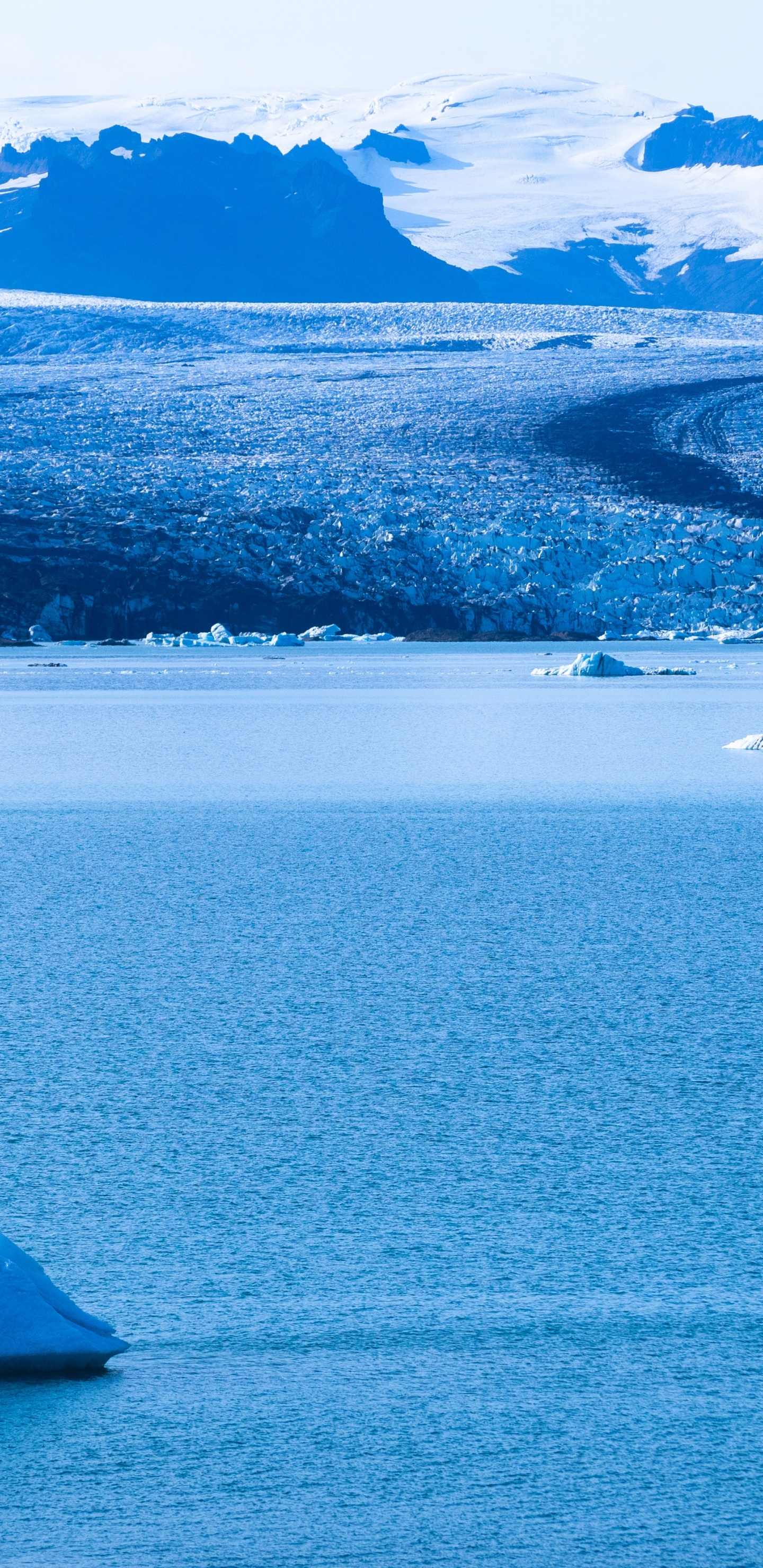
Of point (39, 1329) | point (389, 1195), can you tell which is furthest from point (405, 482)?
point (39, 1329)

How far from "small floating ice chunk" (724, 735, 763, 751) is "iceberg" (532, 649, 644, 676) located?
23.4 ft

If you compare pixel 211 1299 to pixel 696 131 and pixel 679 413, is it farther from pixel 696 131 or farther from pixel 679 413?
pixel 696 131

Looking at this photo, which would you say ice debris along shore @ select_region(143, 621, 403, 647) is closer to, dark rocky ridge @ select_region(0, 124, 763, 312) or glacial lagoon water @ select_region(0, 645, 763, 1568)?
glacial lagoon water @ select_region(0, 645, 763, 1568)

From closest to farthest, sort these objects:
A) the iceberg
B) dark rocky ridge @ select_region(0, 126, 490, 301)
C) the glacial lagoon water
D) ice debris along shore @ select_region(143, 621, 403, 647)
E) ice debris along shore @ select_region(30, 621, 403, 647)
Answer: the glacial lagoon water → the iceberg → ice debris along shore @ select_region(143, 621, 403, 647) → ice debris along shore @ select_region(30, 621, 403, 647) → dark rocky ridge @ select_region(0, 126, 490, 301)

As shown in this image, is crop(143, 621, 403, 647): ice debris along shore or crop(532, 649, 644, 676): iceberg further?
crop(143, 621, 403, 647): ice debris along shore

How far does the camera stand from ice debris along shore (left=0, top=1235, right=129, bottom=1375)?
206cm

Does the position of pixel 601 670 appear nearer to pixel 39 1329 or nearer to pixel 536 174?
pixel 39 1329

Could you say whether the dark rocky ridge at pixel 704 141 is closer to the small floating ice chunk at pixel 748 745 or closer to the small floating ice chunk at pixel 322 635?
the small floating ice chunk at pixel 322 635

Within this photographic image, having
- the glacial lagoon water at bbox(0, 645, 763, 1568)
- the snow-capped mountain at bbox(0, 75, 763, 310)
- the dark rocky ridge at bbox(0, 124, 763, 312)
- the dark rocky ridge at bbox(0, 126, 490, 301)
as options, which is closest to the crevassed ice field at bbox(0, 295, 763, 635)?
the glacial lagoon water at bbox(0, 645, 763, 1568)

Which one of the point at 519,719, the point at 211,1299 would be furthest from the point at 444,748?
the point at 211,1299

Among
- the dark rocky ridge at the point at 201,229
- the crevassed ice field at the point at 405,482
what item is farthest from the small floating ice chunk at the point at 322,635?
the dark rocky ridge at the point at 201,229

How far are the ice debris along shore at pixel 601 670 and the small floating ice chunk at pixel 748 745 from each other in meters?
7.17

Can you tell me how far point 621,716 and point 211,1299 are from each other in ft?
37.5

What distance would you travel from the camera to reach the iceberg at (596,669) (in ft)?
59.5
